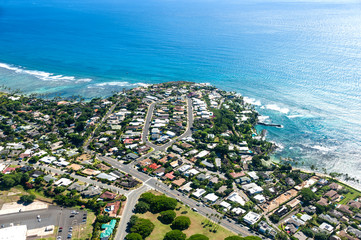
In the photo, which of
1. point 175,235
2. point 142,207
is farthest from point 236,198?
point 142,207

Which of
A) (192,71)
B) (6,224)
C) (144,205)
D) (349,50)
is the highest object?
(349,50)

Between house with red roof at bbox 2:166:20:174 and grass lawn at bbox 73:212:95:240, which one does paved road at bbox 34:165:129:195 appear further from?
grass lawn at bbox 73:212:95:240

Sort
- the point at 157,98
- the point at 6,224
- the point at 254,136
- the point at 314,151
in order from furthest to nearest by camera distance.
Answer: the point at 157,98 → the point at 254,136 → the point at 314,151 → the point at 6,224

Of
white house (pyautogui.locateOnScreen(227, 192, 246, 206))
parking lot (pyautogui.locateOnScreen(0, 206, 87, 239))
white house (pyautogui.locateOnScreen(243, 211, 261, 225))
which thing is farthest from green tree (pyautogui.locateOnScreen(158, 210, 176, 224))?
parking lot (pyautogui.locateOnScreen(0, 206, 87, 239))

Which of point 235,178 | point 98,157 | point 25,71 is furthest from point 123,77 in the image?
point 235,178

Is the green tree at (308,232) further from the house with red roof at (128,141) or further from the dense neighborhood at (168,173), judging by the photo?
the house with red roof at (128,141)

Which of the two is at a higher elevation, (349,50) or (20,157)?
(349,50)

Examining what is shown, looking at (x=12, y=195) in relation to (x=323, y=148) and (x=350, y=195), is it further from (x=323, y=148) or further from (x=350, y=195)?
(x=323, y=148)

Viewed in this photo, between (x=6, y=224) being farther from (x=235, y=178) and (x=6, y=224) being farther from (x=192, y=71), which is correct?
(x=192, y=71)
